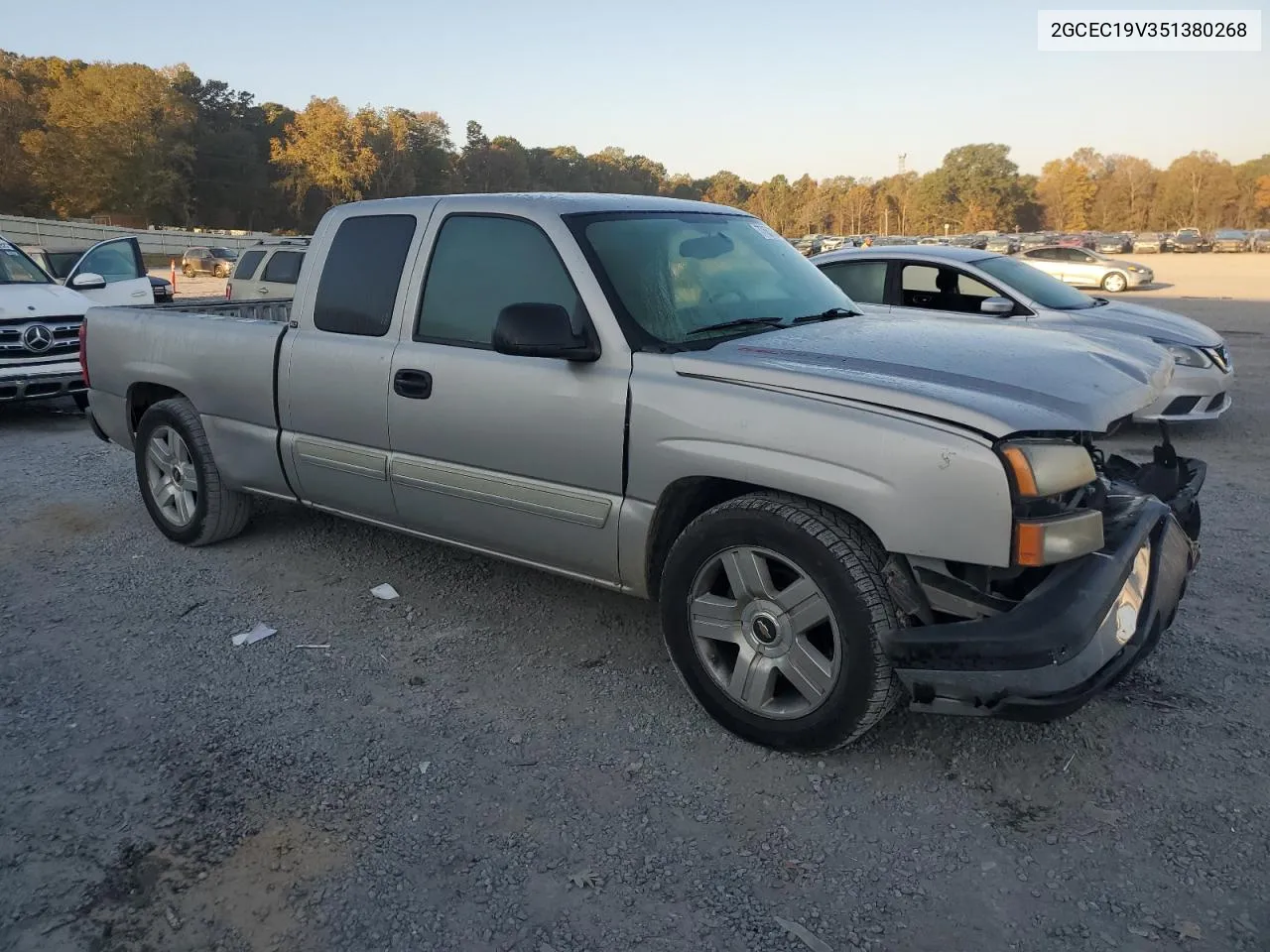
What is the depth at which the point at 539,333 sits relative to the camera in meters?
3.38

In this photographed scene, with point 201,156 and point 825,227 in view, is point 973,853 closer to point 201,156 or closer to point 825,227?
point 201,156

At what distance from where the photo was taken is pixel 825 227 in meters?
130

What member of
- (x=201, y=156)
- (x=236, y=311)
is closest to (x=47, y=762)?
(x=236, y=311)

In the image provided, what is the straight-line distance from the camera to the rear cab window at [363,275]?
4293mm

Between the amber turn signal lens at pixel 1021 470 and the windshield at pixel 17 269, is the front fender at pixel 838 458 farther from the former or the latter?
the windshield at pixel 17 269

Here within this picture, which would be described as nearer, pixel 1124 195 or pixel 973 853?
pixel 973 853

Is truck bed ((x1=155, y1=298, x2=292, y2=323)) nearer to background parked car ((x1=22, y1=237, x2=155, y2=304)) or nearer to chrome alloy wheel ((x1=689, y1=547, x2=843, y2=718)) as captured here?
chrome alloy wheel ((x1=689, y1=547, x2=843, y2=718))

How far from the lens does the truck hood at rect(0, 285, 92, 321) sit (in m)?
9.08

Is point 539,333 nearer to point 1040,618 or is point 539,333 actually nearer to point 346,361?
point 346,361

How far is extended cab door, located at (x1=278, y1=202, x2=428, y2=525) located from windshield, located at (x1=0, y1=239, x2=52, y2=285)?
23.2ft

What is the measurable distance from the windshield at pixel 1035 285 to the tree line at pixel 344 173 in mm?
43739

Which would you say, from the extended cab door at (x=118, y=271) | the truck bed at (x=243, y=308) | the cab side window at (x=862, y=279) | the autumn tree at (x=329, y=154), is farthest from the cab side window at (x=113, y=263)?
the autumn tree at (x=329, y=154)

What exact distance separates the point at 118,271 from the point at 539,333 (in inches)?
422

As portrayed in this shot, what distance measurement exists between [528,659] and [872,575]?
1.67 meters
